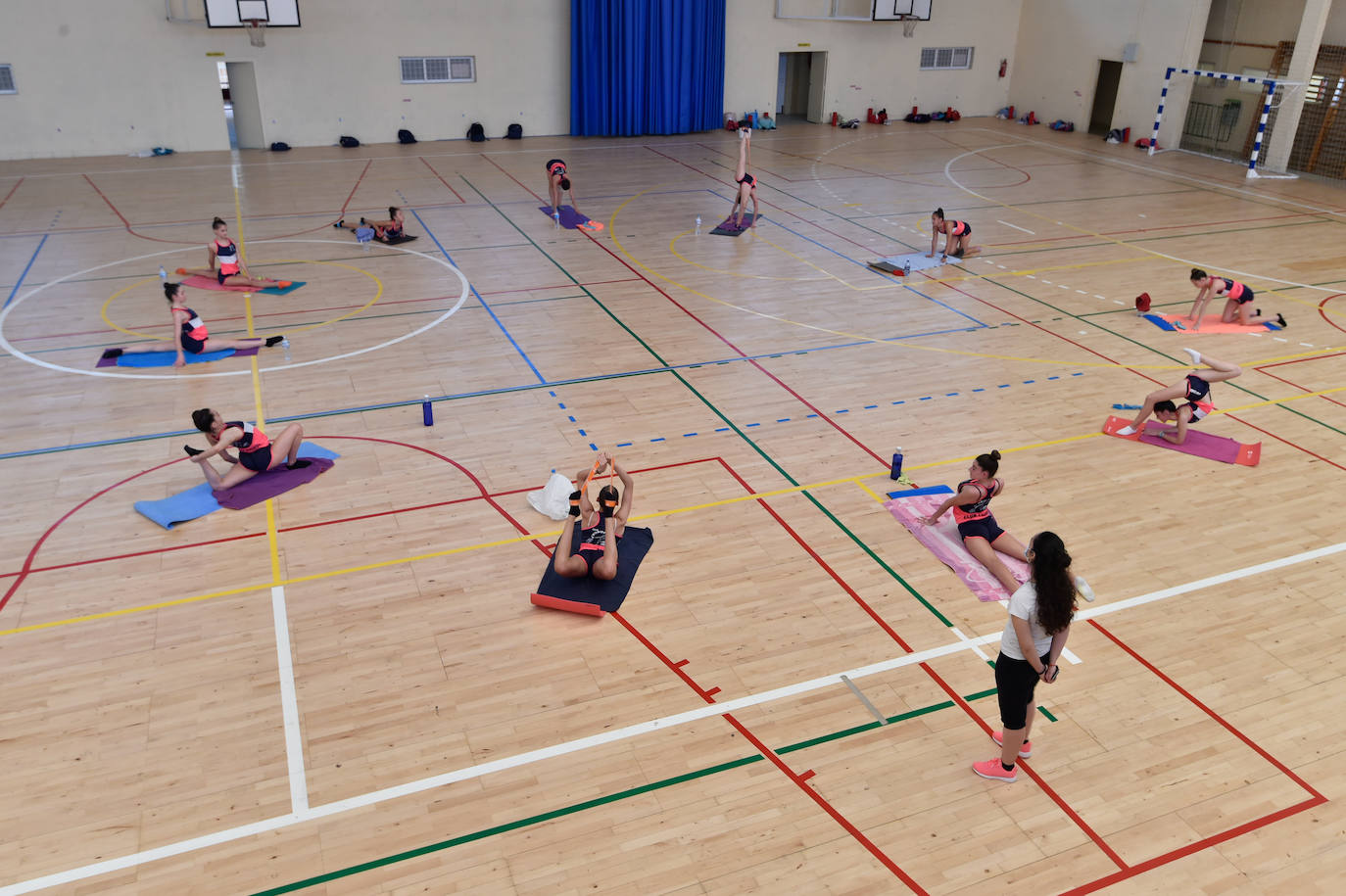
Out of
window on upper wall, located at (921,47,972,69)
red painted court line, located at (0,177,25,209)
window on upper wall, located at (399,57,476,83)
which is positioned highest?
window on upper wall, located at (921,47,972,69)

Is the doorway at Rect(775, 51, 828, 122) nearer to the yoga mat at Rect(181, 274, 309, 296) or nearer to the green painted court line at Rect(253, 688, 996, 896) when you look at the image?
the yoga mat at Rect(181, 274, 309, 296)

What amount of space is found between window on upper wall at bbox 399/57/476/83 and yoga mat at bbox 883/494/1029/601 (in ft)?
68.2

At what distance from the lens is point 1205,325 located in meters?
13.8

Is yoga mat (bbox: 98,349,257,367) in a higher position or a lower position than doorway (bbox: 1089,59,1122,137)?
lower

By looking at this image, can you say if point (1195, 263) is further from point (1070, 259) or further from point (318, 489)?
point (318, 489)

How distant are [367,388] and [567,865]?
24.0ft

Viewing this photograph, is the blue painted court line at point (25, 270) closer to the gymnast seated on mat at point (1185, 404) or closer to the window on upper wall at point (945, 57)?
the gymnast seated on mat at point (1185, 404)

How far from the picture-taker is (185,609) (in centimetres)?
771

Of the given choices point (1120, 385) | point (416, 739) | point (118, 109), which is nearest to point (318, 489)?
point (416, 739)

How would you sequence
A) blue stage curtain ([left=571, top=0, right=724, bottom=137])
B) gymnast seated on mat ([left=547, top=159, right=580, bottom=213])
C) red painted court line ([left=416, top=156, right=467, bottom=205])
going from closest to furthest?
Result: gymnast seated on mat ([left=547, top=159, right=580, bottom=213]), red painted court line ([left=416, top=156, right=467, bottom=205]), blue stage curtain ([left=571, top=0, right=724, bottom=137])

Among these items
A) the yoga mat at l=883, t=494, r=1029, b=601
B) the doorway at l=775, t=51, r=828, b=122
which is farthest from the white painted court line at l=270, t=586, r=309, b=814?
the doorway at l=775, t=51, r=828, b=122

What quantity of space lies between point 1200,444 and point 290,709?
30.8ft

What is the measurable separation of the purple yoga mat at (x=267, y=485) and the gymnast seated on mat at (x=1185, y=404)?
338 inches

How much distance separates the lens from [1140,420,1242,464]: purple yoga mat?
33.7 feet
